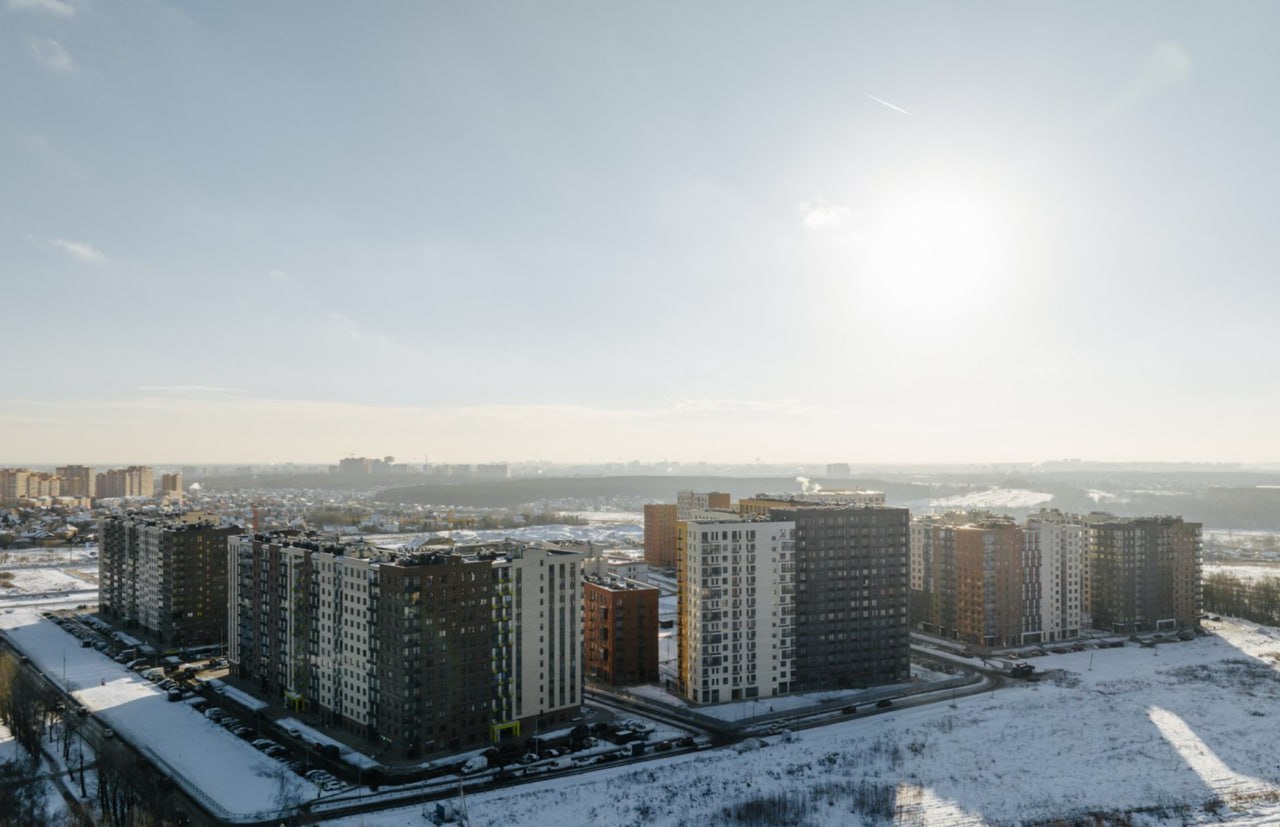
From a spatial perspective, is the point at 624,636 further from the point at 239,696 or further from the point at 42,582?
the point at 42,582

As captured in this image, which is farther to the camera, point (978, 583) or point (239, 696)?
point (978, 583)

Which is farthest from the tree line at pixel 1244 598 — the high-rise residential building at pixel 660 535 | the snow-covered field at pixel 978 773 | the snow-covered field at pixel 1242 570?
the high-rise residential building at pixel 660 535

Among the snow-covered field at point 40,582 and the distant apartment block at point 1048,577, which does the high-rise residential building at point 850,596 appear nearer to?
the distant apartment block at point 1048,577

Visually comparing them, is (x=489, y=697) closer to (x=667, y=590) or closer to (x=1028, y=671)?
(x=1028, y=671)

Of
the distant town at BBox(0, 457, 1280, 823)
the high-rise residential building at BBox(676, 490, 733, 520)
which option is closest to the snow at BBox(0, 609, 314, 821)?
the distant town at BBox(0, 457, 1280, 823)

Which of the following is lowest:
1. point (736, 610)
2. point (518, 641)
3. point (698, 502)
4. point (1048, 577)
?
point (1048, 577)

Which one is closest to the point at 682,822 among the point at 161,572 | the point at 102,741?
the point at 102,741

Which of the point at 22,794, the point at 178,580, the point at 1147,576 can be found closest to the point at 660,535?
the point at 1147,576
